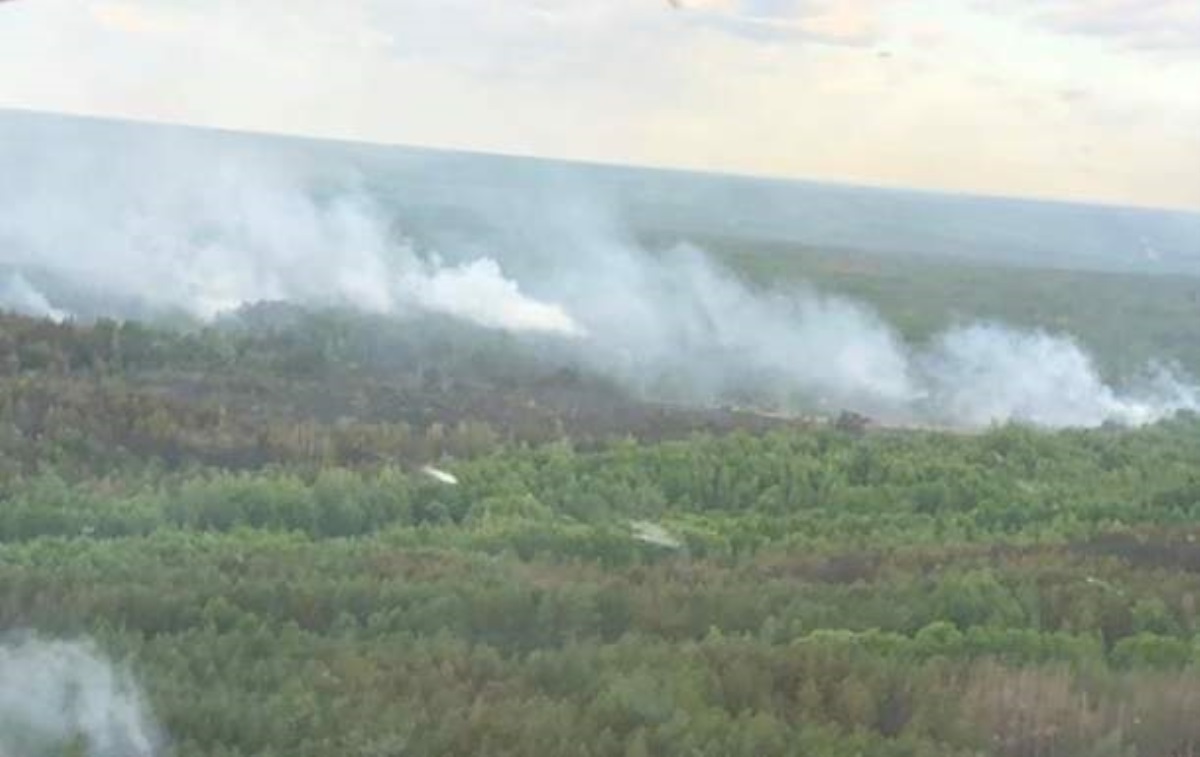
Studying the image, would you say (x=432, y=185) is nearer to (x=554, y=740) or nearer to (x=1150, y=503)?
(x=1150, y=503)

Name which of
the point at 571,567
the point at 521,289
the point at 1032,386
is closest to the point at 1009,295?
the point at 521,289

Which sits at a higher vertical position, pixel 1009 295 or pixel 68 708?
pixel 1009 295

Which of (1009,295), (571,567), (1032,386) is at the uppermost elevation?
(1009,295)

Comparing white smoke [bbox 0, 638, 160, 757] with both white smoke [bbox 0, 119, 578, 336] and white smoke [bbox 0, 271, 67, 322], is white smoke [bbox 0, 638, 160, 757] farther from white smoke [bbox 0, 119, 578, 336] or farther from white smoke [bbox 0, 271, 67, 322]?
white smoke [bbox 0, 119, 578, 336]

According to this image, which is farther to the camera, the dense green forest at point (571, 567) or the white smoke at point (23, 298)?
the white smoke at point (23, 298)

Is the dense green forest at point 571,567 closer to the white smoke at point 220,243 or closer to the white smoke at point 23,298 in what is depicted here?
the white smoke at point 23,298

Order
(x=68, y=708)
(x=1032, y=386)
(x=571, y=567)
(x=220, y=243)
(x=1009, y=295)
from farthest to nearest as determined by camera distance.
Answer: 1. (x=1009, y=295)
2. (x=220, y=243)
3. (x=1032, y=386)
4. (x=571, y=567)
5. (x=68, y=708)

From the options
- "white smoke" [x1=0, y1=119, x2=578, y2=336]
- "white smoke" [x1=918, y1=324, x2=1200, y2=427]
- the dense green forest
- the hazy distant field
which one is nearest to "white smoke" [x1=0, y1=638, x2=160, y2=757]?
the dense green forest

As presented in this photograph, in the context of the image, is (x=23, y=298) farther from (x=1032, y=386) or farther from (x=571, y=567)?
(x=571, y=567)

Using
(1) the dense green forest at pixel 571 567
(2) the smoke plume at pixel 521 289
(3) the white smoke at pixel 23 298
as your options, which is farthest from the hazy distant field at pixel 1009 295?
(1) the dense green forest at pixel 571 567
